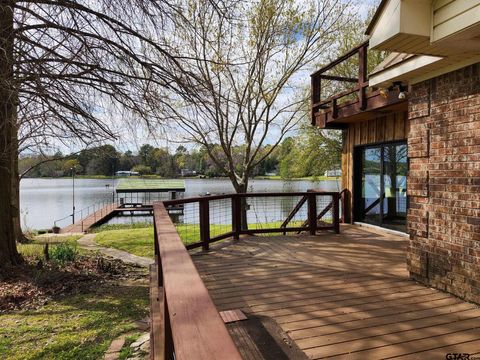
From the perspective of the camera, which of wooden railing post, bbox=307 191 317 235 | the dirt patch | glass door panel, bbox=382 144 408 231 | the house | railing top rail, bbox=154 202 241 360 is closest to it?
railing top rail, bbox=154 202 241 360

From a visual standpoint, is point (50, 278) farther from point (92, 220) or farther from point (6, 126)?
point (92, 220)

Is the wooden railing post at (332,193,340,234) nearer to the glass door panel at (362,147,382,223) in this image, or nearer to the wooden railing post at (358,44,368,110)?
the glass door panel at (362,147,382,223)

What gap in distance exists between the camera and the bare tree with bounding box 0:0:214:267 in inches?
198

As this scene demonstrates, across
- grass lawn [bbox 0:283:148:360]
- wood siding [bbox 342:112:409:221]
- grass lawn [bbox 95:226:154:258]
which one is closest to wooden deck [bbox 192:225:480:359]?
grass lawn [bbox 0:283:148:360]

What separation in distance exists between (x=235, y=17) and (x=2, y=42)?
11.8ft

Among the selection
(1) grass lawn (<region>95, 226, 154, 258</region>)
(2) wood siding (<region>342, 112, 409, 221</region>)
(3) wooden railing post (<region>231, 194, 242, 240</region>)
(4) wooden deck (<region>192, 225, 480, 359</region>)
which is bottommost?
(1) grass lawn (<region>95, 226, 154, 258</region>)

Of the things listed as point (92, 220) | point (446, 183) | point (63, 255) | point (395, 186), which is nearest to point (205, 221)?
point (446, 183)

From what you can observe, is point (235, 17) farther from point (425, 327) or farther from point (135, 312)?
point (425, 327)

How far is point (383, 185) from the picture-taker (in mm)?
7750

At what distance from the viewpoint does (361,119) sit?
7.99 meters

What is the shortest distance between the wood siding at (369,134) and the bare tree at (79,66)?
13.7 ft

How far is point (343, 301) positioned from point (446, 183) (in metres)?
1.56

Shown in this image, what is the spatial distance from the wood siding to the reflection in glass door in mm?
195

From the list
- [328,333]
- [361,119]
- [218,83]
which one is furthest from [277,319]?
[218,83]
